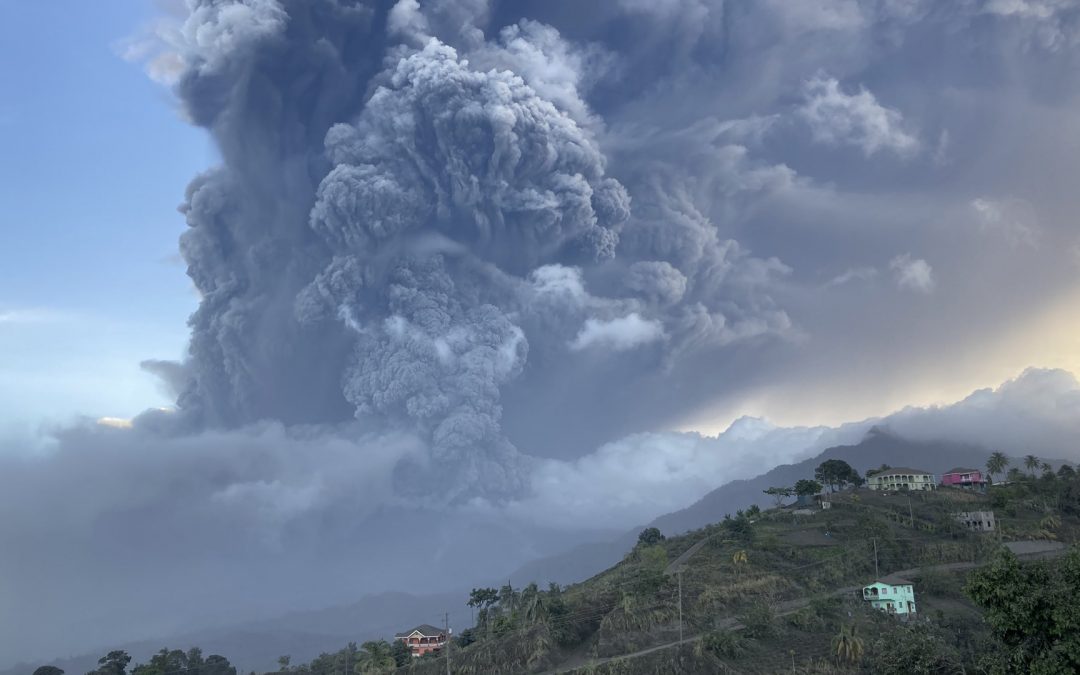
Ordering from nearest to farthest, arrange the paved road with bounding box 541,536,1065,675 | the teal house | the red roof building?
the paved road with bounding box 541,536,1065,675 → the teal house → the red roof building

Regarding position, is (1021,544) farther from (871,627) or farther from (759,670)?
(759,670)

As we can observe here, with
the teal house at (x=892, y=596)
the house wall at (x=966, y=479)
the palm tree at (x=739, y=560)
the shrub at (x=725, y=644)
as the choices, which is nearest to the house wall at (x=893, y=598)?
the teal house at (x=892, y=596)

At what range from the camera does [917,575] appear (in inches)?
3314

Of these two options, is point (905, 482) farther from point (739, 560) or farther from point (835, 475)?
point (739, 560)

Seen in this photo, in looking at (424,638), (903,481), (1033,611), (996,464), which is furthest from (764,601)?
(996,464)

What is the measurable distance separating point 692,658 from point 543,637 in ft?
51.1

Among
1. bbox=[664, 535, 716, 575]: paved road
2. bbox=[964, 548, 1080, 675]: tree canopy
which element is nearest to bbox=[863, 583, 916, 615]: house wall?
bbox=[664, 535, 716, 575]: paved road

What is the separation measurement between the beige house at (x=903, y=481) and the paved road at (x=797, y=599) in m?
38.7

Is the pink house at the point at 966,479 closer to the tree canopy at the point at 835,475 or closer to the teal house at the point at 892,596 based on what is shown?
the tree canopy at the point at 835,475

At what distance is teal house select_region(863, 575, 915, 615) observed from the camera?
77062mm

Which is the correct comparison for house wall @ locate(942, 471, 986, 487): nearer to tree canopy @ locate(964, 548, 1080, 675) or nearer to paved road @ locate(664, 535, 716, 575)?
paved road @ locate(664, 535, 716, 575)

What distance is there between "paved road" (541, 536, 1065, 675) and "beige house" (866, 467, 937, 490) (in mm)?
38697

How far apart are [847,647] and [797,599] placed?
46.4ft

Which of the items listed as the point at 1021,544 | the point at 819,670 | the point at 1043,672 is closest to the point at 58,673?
the point at 819,670
